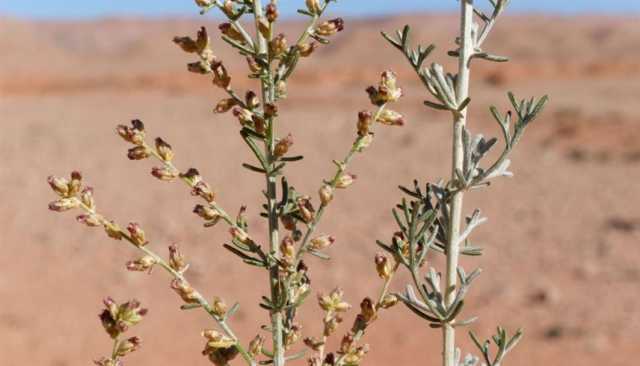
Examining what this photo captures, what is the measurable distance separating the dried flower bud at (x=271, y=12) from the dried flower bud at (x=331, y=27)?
8 cm

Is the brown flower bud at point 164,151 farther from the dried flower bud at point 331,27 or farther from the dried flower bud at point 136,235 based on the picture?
the dried flower bud at point 331,27

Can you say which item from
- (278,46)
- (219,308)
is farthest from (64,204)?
(278,46)

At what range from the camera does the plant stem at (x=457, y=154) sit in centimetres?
127

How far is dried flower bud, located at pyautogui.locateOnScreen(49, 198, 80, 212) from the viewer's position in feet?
4.16

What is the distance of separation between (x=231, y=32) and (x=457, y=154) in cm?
41

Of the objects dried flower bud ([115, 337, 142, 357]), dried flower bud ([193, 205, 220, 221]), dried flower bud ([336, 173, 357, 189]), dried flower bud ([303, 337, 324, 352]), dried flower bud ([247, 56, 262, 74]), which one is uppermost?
dried flower bud ([247, 56, 262, 74])

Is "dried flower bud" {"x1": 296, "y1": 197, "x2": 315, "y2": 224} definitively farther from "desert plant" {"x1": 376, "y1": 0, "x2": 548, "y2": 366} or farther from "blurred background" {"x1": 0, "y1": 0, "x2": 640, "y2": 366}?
"blurred background" {"x1": 0, "y1": 0, "x2": 640, "y2": 366}

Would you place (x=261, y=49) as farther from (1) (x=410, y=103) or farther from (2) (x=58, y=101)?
(2) (x=58, y=101)

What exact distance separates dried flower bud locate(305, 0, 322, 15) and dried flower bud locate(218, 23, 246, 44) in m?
0.12

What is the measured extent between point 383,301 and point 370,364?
5.80 meters

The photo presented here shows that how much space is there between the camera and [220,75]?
1.34m

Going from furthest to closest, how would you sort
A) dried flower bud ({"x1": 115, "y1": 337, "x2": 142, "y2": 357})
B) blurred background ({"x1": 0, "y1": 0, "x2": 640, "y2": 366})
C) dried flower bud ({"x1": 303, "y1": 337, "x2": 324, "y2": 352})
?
A: blurred background ({"x1": 0, "y1": 0, "x2": 640, "y2": 366}), dried flower bud ({"x1": 303, "y1": 337, "x2": 324, "y2": 352}), dried flower bud ({"x1": 115, "y1": 337, "x2": 142, "y2": 357})

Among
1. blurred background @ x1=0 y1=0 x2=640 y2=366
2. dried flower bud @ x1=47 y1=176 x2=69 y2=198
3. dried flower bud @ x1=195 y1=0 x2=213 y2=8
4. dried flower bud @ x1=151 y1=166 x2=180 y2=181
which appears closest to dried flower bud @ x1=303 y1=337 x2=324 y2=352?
dried flower bud @ x1=151 y1=166 x2=180 y2=181

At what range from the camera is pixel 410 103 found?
19234mm
